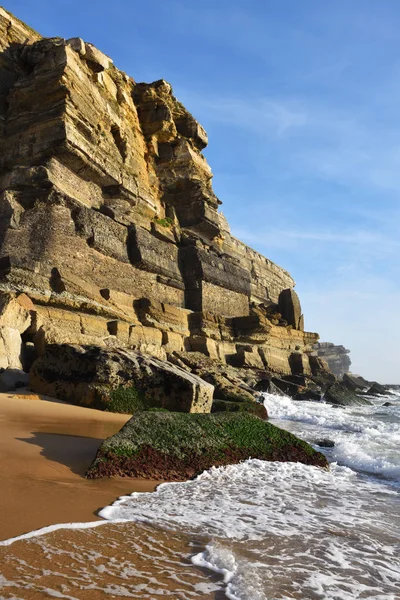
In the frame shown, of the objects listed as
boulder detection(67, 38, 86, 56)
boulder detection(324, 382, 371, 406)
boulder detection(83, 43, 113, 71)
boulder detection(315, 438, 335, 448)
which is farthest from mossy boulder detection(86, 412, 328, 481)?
boulder detection(83, 43, 113, 71)

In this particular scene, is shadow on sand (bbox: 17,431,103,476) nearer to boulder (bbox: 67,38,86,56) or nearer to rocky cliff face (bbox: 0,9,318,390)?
rocky cliff face (bbox: 0,9,318,390)

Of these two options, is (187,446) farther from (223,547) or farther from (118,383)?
(118,383)

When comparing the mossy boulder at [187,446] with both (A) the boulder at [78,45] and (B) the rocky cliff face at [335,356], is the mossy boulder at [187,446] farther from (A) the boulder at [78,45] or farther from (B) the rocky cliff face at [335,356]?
(B) the rocky cliff face at [335,356]

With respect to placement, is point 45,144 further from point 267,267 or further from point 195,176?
point 267,267

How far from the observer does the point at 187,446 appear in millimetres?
4293

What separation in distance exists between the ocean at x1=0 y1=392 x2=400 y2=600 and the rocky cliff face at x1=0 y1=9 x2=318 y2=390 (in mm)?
7038

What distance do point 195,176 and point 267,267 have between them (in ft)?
61.8

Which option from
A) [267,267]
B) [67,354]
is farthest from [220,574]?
[267,267]

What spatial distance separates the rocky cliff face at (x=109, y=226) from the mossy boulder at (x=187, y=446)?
18.8 ft

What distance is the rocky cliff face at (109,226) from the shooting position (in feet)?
44.7

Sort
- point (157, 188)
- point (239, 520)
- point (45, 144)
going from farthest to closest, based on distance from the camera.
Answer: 1. point (157, 188)
2. point (45, 144)
3. point (239, 520)

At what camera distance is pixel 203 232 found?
1045 inches

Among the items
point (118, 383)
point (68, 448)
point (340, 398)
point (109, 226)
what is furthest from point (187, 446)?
point (109, 226)

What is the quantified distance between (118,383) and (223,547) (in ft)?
16.7
